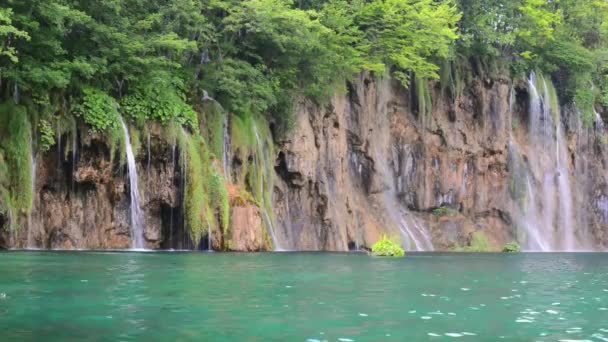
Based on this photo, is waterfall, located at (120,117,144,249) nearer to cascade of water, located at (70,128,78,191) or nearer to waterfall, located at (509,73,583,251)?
cascade of water, located at (70,128,78,191)

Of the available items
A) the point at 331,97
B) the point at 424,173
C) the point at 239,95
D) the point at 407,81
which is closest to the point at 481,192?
the point at 424,173

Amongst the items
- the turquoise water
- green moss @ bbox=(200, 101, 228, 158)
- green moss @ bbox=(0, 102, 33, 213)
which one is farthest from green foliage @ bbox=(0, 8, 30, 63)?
green moss @ bbox=(200, 101, 228, 158)

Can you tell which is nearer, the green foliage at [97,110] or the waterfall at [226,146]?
the green foliage at [97,110]

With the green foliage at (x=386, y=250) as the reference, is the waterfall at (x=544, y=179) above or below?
above

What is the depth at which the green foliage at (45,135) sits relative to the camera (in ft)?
86.4

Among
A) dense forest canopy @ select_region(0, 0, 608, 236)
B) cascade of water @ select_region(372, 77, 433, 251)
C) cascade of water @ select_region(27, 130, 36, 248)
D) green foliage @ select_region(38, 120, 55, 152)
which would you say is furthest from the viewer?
cascade of water @ select_region(372, 77, 433, 251)

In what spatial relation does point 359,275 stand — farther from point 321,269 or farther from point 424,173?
point 424,173

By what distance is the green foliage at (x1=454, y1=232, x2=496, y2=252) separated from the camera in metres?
44.9

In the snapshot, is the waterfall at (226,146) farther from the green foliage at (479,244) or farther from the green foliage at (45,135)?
the green foliage at (479,244)

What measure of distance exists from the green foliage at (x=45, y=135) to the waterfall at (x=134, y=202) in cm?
261

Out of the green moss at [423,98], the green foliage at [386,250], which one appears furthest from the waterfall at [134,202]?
the green moss at [423,98]

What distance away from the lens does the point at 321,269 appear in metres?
19.1

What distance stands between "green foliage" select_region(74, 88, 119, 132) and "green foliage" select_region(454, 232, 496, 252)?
76.6 ft

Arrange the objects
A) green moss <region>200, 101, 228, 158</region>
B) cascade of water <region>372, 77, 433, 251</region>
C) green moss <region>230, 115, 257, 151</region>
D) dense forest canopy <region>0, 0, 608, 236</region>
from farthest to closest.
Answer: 1. cascade of water <region>372, 77, 433, 251</region>
2. green moss <region>230, 115, 257, 151</region>
3. green moss <region>200, 101, 228, 158</region>
4. dense forest canopy <region>0, 0, 608, 236</region>
